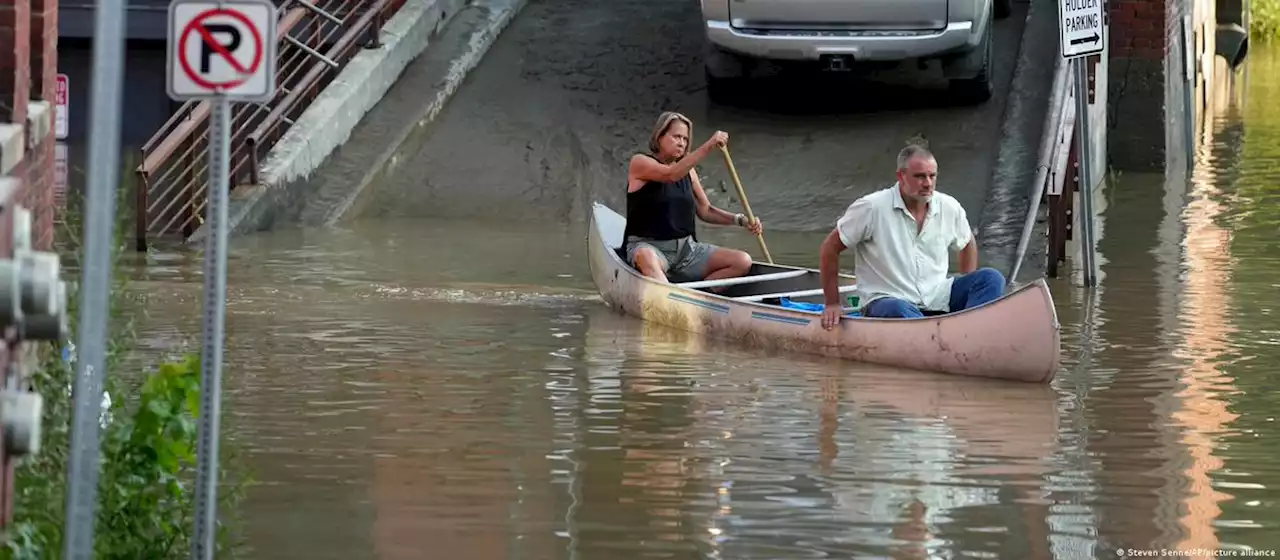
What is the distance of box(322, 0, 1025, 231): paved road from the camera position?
1889 cm

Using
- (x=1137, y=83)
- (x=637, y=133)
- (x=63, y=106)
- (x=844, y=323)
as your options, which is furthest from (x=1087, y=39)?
(x=63, y=106)

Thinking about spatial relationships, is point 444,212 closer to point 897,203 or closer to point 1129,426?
point 897,203

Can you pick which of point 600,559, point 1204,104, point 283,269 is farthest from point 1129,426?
point 1204,104

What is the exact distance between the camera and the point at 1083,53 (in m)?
14.0

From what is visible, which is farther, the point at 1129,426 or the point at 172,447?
the point at 1129,426

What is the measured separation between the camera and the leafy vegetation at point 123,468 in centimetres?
→ 638

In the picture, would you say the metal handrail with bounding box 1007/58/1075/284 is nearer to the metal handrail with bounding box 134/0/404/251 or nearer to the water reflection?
the water reflection

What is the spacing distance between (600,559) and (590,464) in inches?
63.8

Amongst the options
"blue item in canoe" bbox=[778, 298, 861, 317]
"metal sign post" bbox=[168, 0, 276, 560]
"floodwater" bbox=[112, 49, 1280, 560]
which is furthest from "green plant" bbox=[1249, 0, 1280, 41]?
"metal sign post" bbox=[168, 0, 276, 560]

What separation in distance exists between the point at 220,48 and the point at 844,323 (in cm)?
588

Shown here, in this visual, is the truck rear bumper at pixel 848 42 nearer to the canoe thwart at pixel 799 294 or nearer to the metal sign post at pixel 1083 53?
the metal sign post at pixel 1083 53

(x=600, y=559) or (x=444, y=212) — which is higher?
(x=444, y=212)

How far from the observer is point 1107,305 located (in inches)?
541

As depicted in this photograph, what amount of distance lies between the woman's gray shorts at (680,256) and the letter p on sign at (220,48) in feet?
24.7
